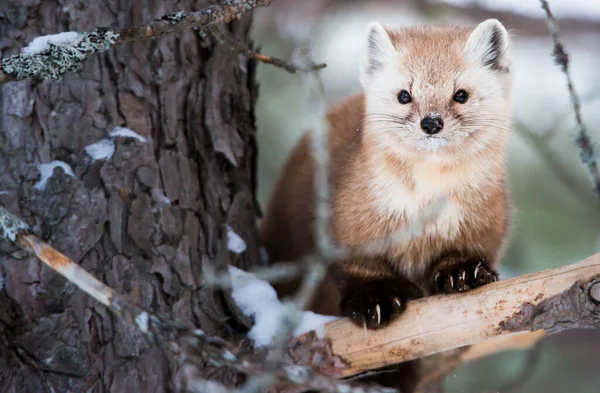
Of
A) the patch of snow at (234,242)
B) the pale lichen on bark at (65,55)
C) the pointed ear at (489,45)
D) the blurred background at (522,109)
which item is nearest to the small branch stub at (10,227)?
the pale lichen on bark at (65,55)

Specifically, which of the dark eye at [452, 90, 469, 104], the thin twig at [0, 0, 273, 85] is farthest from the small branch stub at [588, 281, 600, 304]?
the thin twig at [0, 0, 273, 85]

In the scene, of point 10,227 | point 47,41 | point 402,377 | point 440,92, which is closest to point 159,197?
point 47,41

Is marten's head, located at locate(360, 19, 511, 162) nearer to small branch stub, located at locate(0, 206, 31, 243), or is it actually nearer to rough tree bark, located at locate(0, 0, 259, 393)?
rough tree bark, located at locate(0, 0, 259, 393)

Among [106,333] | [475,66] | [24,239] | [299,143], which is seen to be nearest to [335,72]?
[299,143]

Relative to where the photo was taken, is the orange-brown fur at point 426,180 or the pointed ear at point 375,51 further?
the pointed ear at point 375,51

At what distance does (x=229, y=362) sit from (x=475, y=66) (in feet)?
6.08

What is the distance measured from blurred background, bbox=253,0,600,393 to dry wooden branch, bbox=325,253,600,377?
1.76m

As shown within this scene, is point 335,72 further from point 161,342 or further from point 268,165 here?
point 161,342

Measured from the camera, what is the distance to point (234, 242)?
3660 millimetres

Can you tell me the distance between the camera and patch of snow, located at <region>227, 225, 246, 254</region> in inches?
143

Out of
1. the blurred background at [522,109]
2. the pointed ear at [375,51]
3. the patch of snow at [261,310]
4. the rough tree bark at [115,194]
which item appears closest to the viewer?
the rough tree bark at [115,194]

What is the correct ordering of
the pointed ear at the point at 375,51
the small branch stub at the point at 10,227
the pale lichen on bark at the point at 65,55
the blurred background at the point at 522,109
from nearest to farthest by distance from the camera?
the small branch stub at the point at 10,227 < the pale lichen on bark at the point at 65,55 < the pointed ear at the point at 375,51 < the blurred background at the point at 522,109

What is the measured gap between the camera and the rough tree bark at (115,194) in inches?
116

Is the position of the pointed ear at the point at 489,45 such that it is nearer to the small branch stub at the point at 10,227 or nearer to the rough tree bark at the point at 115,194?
the rough tree bark at the point at 115,194
